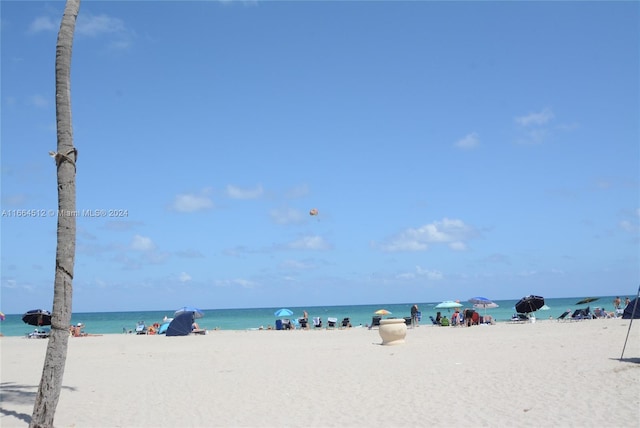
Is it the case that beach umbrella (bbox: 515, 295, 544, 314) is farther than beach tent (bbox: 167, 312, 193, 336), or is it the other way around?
beach umbrella (bbox: 515, 295, 544, 314)

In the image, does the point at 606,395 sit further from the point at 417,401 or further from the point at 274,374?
the point at 274,374

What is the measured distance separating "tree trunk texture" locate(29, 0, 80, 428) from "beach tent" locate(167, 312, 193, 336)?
69.0 feet

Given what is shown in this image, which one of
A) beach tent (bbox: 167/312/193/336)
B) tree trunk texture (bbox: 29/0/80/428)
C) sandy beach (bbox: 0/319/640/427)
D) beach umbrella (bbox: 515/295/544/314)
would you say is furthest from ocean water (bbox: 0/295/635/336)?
tree trunk texture (bbox: 29/0/80/428)

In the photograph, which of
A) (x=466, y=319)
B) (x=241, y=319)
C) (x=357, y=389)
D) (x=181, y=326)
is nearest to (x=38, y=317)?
(x=181, y=326)

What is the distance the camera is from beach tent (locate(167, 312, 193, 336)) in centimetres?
2814

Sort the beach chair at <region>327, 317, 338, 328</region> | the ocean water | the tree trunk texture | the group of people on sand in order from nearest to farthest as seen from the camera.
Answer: the tree trunk texture → the group of people on sand → the beach chair at <region>327, 317, 338, 328</region> → the ocean water

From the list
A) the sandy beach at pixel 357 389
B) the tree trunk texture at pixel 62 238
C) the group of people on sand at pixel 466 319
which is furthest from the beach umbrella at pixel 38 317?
the tree trunk texture at pixel 62 238

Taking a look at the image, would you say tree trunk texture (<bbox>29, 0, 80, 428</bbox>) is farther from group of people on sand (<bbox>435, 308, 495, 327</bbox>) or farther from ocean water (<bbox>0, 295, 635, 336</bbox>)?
ocean water (<bbox>0, 295, 635, 336</bbox>)

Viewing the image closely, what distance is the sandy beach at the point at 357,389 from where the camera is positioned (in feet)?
26.5

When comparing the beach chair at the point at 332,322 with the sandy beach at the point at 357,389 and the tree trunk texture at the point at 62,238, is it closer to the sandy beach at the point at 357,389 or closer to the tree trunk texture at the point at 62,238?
the sandy beach at the point at 357,389

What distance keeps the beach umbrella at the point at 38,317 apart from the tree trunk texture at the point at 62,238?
24234mm

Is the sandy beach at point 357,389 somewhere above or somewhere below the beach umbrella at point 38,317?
below

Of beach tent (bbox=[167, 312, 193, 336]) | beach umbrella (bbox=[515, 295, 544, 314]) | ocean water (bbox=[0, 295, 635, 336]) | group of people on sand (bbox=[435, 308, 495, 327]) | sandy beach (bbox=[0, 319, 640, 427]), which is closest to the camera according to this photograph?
sandy beach (bbox=[0, 319, 640, 427])

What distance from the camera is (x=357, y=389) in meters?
10.2
